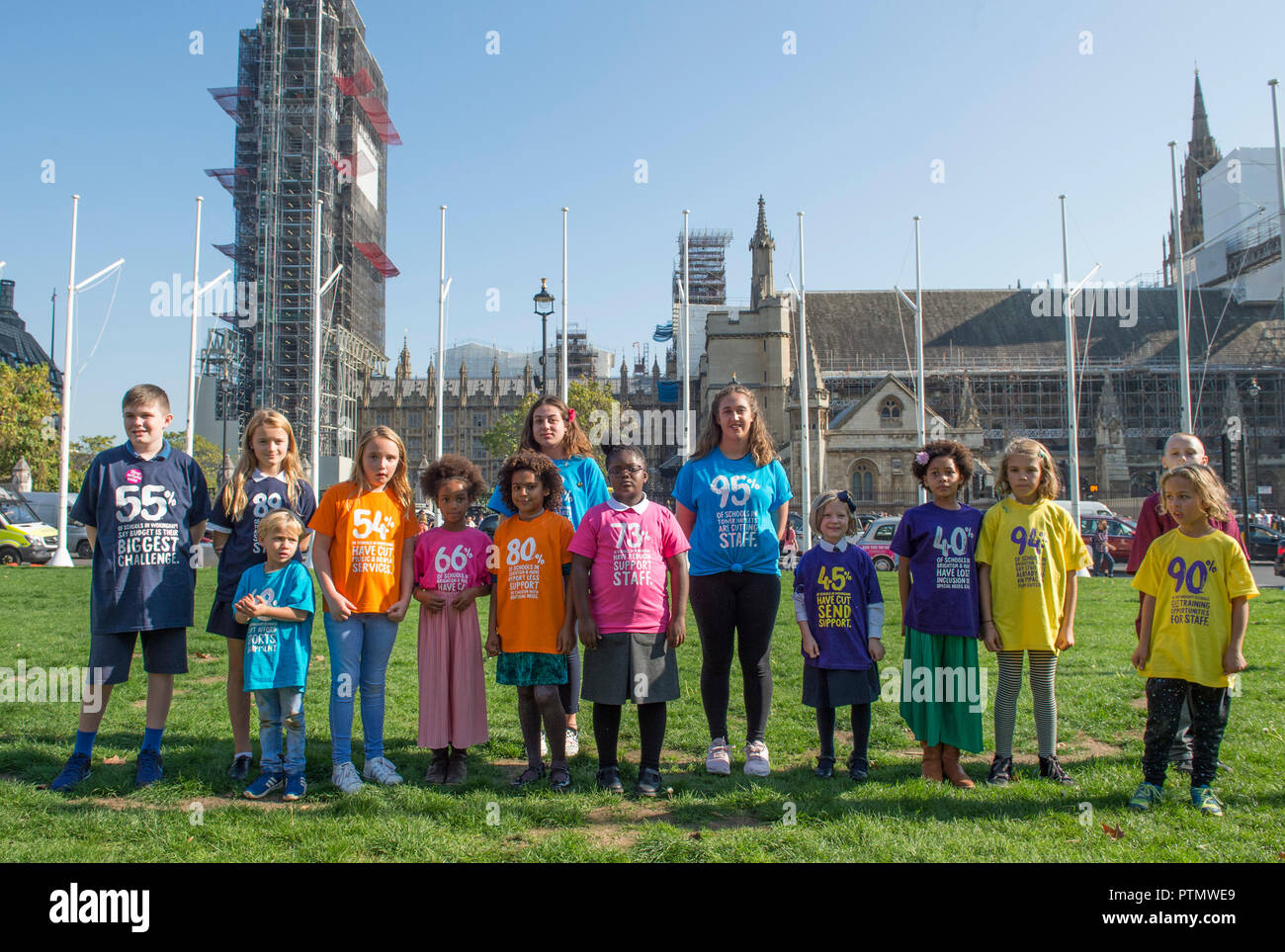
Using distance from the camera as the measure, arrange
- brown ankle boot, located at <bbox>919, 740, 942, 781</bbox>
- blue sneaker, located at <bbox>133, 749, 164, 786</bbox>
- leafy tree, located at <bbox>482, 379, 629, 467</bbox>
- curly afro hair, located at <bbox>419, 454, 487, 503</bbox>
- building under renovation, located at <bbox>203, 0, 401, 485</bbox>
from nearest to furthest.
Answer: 1. blue sneaker, located at <bbox>133, 749, 164, 786</bbox>
2. brown ankle boot, located at <bbox>919, 740, 942, 781</bbox>
3. curly afro hair, located at <bbox>419, 454, 487, 503</bbox>
4. leafy tree, located at <bbox>482, 379, 629, 467</bbox>
5. building under renovation, located at <bbox>203, 0, 401, 485</bbox>

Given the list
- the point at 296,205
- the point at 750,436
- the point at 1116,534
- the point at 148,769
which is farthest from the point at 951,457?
the point at 296,205

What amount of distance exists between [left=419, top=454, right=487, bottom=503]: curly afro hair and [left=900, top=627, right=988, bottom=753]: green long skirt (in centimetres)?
271

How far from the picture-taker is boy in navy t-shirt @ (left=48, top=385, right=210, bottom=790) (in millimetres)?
4883

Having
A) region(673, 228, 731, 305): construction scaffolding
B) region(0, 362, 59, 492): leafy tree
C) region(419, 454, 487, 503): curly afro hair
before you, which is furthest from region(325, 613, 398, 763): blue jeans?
region(673, 228, 731, 305): construction scaffolding

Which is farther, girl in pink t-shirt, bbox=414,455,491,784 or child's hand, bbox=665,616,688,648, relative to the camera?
girl in pink t-shirt, bbox=414,455,491,784

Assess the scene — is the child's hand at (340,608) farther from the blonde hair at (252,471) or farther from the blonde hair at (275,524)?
the blonde hair at (252,471)

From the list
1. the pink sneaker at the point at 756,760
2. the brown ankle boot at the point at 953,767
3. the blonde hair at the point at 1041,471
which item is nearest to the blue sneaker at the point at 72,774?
the pink sneaker at the point at 756,760

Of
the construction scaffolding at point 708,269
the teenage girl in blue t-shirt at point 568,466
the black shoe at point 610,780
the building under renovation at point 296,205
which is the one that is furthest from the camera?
the construction scaffolding at point 708,269

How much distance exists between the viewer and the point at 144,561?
4.95 metres

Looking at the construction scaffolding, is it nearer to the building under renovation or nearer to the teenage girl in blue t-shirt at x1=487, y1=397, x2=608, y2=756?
the building under renovation

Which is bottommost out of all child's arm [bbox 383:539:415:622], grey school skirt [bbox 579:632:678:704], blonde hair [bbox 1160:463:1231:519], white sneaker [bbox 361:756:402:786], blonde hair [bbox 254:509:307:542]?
white sneaker [bbox 361:756:402:786]

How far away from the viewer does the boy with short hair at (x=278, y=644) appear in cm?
461

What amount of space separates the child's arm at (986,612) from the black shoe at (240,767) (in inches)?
168

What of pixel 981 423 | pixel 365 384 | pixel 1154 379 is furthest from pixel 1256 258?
pixel 365 384
